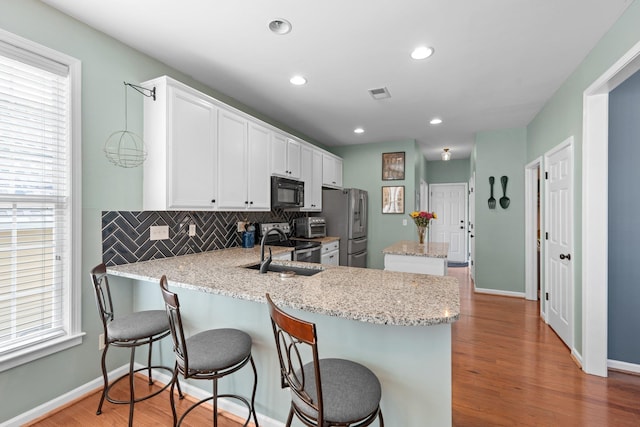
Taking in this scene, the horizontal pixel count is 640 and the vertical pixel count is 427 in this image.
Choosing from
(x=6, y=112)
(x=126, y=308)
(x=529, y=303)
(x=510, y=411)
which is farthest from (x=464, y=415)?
(x=6, y=112)

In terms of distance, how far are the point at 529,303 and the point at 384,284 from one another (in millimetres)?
3804

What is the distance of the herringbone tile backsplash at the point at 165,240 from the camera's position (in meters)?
2.19

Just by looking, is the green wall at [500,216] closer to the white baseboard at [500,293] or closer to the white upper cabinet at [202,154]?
the white baseboard at [500,293]

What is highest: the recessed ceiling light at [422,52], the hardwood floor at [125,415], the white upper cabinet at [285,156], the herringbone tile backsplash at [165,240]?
the recessed ceiling light at [422,52]

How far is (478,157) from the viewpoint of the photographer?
15.7ft

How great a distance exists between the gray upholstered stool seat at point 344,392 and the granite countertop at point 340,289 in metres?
0.28

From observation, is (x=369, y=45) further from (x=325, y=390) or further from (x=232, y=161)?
(x=325, y=390)

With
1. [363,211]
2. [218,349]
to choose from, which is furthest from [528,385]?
[363,211]

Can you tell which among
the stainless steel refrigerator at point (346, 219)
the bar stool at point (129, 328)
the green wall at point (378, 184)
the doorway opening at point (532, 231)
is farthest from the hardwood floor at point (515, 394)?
the green wall at point (378, 184)

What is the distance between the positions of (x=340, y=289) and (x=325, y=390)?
1.61 ft

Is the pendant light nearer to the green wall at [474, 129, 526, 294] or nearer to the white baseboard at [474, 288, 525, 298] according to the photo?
the green wall at [474, 129, 526, 294]

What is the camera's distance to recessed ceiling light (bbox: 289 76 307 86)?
2871mm

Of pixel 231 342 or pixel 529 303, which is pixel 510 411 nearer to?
pixel 231 342

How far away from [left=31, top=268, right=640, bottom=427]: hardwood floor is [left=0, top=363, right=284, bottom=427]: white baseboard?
2.0 inches
